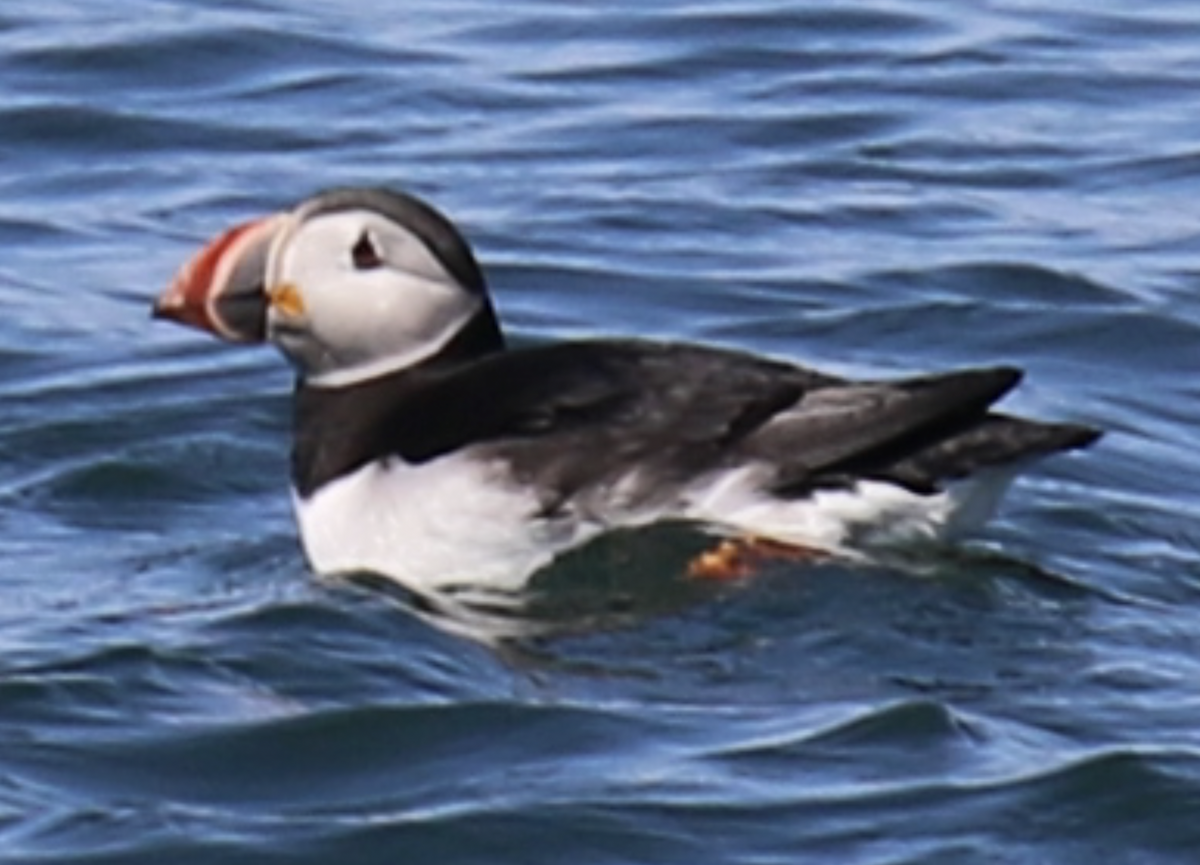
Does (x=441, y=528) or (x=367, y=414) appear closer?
(x=441, y=528)

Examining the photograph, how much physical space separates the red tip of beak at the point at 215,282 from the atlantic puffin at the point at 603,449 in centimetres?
10

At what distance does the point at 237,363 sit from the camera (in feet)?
40.9

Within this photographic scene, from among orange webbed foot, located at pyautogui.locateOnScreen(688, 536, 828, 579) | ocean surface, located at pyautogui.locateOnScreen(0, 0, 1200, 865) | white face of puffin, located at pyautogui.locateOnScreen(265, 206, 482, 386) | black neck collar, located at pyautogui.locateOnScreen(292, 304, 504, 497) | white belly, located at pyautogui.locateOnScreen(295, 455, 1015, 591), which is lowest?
ocean surface, located at pyautogui.locateOnScreen(0, 0, 1200, 865)

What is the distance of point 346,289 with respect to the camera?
10.3 m

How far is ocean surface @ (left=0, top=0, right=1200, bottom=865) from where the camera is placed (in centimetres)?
869

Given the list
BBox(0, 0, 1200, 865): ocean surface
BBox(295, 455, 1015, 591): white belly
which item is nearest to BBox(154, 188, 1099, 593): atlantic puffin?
BBox(295, 455, 1015, 591): white belly

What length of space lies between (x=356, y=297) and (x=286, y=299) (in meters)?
0.15

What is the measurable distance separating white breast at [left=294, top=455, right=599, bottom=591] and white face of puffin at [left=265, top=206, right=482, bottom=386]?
1.12ft

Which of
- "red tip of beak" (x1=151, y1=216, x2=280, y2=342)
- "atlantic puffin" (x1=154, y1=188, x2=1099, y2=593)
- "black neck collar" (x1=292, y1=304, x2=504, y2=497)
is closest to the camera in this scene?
"atlantic puffin" (x1=154, y1=188, x2=1099, y2=593)

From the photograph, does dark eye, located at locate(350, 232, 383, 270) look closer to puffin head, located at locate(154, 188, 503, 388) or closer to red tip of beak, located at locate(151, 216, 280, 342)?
puffin head, located at locate(154, 188, 503, 388)

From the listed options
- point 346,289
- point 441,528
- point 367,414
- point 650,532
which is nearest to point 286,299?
point 346,289

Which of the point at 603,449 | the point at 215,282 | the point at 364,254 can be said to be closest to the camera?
the point at 603,449

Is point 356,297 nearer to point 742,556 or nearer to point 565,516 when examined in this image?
point 565,516

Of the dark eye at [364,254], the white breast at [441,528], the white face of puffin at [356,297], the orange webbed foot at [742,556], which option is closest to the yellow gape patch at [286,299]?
the white face of puffin at [356,297]
